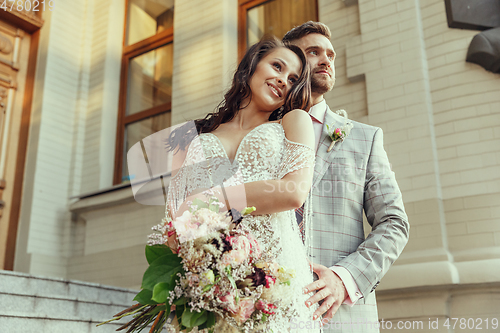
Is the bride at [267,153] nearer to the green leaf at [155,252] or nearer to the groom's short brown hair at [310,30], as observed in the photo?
the green leaf at [155,252]

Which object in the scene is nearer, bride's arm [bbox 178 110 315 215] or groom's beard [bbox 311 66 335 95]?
bride's arm [bbox 178 110 315 215]

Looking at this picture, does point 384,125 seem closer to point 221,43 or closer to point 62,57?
point 221,43

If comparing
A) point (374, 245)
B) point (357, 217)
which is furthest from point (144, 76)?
point (374, 245)

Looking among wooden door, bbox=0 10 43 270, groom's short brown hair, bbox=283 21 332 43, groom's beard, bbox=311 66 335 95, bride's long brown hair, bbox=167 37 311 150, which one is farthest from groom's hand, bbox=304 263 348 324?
wooden door, bbox=0 10 43 270

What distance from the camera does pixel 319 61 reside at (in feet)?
6.50

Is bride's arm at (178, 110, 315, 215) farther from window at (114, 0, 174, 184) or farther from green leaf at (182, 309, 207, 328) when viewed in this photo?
window at (114, 0, 174, 184)

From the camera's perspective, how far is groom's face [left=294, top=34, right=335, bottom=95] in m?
1.93

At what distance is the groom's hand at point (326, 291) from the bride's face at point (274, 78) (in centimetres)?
55

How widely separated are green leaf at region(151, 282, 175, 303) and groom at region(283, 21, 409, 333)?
44 centimetres

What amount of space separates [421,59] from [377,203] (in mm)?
2511

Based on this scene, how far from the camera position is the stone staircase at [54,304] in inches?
105

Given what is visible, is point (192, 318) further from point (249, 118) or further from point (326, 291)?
point (249, 118)

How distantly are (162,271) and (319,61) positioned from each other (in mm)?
1248

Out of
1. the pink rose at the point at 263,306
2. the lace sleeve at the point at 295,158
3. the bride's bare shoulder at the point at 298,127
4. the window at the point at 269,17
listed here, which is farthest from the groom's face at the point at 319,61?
the window at the point at 269,17
